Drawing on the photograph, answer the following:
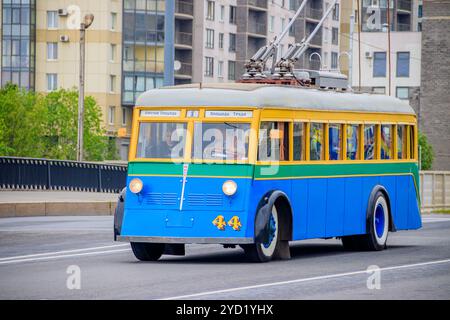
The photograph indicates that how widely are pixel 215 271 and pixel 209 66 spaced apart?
109m

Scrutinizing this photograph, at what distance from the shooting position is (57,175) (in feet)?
140

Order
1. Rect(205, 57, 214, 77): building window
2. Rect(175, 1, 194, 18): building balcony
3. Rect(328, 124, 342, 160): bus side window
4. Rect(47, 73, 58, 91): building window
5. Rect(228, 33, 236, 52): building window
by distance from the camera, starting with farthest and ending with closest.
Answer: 1. Rect(228, 33, 236, 52): building window
2. Rect(205, 57, 214, 77): building window
3. Rect(175, 1, 194, 18): building balcony
4. Rect(47, 73, 58, 91): building window
5. Rect(328, 124, 342, 160): bus side window

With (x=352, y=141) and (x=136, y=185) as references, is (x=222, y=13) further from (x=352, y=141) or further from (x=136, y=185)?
(x=136, y=185)

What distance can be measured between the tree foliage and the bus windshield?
3566 inches

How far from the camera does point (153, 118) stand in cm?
2020

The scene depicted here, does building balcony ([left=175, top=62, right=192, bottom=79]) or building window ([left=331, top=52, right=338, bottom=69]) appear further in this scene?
building window ([left=331, top=52, right=338, bottom=69])

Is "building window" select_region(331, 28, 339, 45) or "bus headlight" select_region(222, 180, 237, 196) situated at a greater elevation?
"building window" select_region(331, 28, 339, 45)

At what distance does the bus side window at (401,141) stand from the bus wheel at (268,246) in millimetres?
4836

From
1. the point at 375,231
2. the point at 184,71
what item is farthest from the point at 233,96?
the point at 184,71

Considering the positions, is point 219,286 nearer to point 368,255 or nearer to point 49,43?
point 368,255

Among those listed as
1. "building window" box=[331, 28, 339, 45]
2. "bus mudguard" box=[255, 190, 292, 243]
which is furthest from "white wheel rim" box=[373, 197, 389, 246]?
"building window" box=[331, 28, 339, 45]

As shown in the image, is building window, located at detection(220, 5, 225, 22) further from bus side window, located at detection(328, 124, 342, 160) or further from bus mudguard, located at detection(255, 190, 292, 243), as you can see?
bus mudguard, located at detection(255, 190, 292, 243)

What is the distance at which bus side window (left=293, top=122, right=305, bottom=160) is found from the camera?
Result: 2088 cm

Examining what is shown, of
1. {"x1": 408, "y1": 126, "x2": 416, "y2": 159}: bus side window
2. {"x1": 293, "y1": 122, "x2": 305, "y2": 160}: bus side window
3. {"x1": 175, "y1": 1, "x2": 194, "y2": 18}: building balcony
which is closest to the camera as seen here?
{"x1": 293, "y1": 122, "x2": 305, "y2": 160}: bus side window
